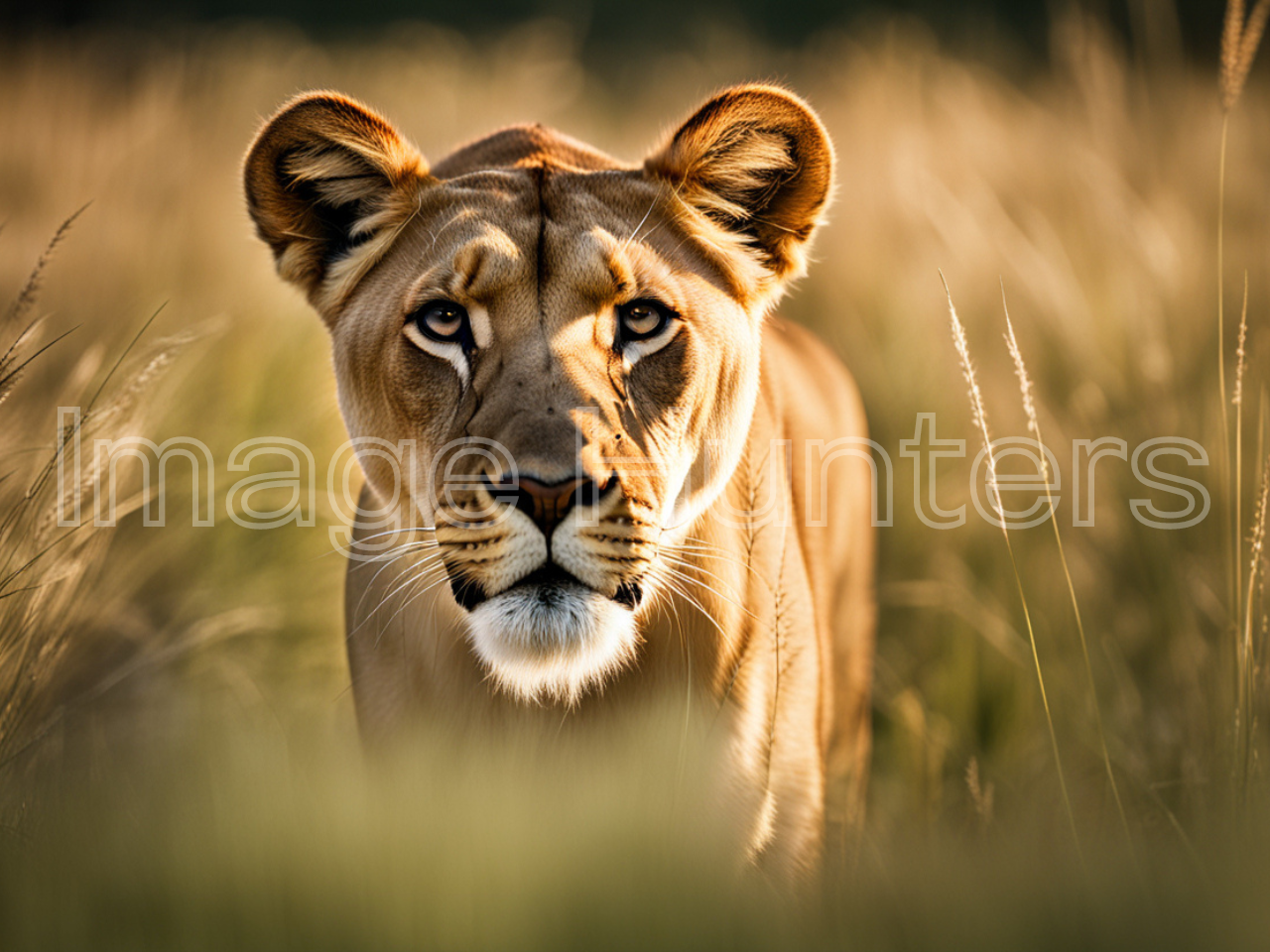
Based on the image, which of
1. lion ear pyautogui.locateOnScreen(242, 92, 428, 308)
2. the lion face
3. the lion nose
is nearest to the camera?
the lion nose

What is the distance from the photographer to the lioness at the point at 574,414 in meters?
2.30

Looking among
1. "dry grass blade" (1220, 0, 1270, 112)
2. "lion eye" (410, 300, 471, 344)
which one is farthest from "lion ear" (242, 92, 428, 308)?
"dry grass blade" (1220, 0, 1270, 112)

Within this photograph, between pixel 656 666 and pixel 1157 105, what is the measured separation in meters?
6.85

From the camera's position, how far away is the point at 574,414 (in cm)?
230

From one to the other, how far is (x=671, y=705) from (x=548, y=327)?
3.12 ft

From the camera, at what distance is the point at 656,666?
265 cm

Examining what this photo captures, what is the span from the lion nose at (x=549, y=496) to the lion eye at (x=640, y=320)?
1.83 feet

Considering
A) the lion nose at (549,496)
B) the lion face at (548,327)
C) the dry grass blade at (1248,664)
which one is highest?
the lion face at (548,327)

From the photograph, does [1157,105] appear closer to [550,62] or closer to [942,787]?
A: [550,62]

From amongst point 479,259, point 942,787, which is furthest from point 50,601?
point 942,787

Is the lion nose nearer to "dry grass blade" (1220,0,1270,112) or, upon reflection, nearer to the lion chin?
the lion chin

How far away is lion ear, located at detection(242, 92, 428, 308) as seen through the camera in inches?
109

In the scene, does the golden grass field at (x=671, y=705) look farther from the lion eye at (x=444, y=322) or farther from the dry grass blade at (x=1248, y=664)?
the lion eye at (x=444, y=322)

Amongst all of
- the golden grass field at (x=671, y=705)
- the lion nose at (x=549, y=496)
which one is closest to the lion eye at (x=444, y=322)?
the lion nose at (x=549, y=496)
